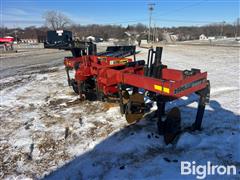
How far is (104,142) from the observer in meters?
4.18

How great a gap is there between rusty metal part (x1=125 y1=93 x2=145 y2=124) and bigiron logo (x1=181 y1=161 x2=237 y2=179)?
1660 mm

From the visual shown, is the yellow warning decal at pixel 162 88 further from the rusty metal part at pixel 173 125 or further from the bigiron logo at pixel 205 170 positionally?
the bigiron logo at pixel 205 170

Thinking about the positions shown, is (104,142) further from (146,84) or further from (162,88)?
(162,88)

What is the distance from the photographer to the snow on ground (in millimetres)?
3396

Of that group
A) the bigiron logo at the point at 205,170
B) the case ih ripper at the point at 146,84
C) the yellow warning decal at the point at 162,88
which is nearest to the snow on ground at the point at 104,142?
the bigiron logo at the point at 205,170

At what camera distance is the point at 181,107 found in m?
5.54

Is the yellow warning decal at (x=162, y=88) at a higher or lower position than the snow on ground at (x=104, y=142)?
higher

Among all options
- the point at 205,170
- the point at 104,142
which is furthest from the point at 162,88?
the point at 104,142

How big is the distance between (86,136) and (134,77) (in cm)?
151

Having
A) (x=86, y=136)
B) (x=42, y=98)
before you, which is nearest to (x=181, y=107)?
(x=86, y=136)

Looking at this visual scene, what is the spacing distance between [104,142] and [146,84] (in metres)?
1.35

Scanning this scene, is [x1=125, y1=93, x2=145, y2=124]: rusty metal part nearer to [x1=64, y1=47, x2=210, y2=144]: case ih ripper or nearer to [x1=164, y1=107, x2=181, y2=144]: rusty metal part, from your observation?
Result: [x1=64, y1=47, x2=210, y2=144]: case ih ripper

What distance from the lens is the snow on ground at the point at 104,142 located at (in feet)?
11.1

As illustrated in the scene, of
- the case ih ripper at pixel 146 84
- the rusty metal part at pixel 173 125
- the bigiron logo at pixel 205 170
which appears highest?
the case ih ripper at pixel 146 84
